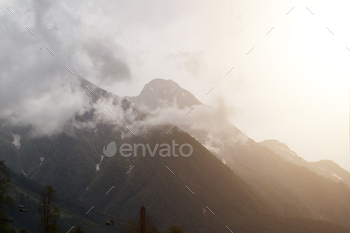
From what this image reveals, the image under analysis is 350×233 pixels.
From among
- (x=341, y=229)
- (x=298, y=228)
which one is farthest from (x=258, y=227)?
(x=341, y=229)

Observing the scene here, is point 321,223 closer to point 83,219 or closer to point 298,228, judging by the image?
point 298,228

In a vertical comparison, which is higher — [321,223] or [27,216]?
[27,216]

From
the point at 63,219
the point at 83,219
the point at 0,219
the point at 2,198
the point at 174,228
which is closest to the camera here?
the point at 2,198

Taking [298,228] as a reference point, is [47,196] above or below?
above

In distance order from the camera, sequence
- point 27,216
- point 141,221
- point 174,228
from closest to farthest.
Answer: point 141,221, point 174,228, point 27,216

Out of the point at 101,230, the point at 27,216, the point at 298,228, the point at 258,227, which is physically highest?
the point at 27,216

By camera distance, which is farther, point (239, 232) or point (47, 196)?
point (239, 232)

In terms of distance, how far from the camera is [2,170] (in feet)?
187

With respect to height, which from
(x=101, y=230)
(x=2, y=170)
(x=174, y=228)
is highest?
(x=2, y=170)

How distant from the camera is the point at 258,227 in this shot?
18212 cm

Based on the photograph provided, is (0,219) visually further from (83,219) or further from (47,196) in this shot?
(83,219)

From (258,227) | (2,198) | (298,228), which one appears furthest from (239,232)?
(2,198)

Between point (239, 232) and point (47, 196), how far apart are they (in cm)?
16175

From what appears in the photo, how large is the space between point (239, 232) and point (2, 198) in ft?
561
